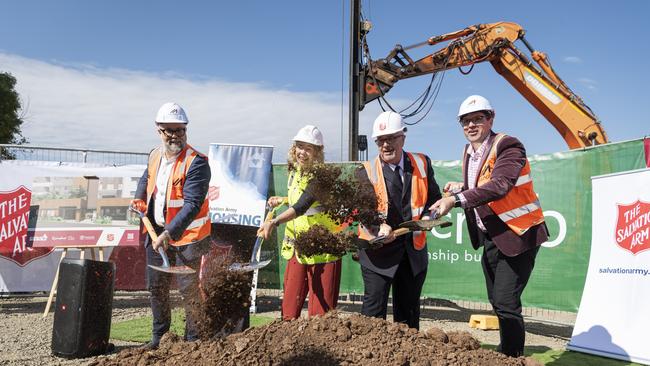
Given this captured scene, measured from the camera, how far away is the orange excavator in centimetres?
892

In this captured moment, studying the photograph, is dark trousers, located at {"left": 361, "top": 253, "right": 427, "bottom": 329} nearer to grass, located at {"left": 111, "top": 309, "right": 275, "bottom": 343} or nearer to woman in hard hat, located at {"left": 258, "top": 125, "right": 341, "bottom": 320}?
woman in hard hat, located at {"left": 258, "top": 125, "right": 341, "bottom": 320}

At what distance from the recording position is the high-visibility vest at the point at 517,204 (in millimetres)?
3521

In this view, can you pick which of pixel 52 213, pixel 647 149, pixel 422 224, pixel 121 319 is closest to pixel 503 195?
pixel 422 224

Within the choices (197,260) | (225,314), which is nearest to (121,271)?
(197,260)

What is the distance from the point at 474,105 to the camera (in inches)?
140

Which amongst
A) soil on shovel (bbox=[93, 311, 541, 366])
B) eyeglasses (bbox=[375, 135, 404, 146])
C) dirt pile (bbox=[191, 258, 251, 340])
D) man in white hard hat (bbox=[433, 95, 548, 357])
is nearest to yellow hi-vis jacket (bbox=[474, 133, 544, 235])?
man in white hard hat (bbox=[433, 95, 548, 357])

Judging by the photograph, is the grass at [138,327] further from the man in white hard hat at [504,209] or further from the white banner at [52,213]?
the man in white hard hat at [504,209]

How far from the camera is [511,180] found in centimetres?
338

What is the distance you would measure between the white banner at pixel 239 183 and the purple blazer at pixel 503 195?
14.0 feet

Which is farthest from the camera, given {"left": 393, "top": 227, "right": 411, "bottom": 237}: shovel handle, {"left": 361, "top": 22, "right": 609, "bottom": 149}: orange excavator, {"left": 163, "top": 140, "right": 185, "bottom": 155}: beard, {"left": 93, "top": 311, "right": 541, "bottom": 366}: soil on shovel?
{"left": 361, "top": 22, "right": 609, "bottom": 149}: orange excavator

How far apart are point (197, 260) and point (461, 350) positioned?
2.29 m

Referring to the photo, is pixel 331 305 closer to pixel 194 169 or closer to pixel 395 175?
pixel 395 175

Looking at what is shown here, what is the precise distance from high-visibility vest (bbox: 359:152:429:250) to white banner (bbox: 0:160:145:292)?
4.98m

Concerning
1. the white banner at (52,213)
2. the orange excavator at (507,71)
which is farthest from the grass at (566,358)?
the white banner at (52,213)
